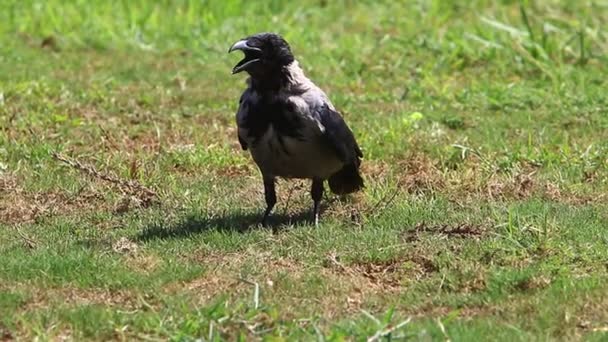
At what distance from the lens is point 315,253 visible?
22.7 feet

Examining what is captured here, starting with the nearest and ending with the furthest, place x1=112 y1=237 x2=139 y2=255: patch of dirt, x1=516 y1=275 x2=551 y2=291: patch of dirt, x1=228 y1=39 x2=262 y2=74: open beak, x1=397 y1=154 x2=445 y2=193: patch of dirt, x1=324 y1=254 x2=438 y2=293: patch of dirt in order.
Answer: x1=516 y1=275 x2=551 y2=291: patch of dirt < x1=324 y1=254 x2=438 y2=293: patch of dirt < x1=112 y1=237 x2=139 y2=255: patch of dirt < x1=228 y1=39 x2=262 y2=74: open beak < x1=397 y1=154 x2=445 y2=193: patch of dirt

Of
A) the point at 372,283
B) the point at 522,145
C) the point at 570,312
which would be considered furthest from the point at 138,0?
the point at 570,312

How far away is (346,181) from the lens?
805 cm

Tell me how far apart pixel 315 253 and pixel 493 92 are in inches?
171

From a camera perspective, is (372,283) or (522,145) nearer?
(372,283)

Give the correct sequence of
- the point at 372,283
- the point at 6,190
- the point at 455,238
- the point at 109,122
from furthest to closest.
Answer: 1. the point at 109,122
2. the point at 6,190
3. the point at 455,238
4. the point at 372,283

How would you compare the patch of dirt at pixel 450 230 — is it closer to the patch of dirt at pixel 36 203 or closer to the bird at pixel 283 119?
the bird at pixel 283 119

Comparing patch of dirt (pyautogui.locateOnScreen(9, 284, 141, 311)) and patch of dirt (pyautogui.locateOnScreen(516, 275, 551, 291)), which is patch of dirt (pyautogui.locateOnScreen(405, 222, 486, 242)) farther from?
patch of dirt (pyautogui.locateOnScreen(9, 284, 141, 311))

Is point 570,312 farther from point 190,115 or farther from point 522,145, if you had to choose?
point 190,115

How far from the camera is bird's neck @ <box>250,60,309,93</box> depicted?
7469mm

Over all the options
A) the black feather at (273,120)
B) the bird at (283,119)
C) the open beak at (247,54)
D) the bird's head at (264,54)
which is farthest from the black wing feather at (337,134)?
the open beak at (247,54)

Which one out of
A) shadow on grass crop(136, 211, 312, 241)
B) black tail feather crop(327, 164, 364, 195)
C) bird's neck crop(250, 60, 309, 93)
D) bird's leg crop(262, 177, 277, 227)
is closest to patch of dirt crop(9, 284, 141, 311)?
shadow on grass crop(136, 211, 312, 241)

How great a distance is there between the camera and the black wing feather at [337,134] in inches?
296

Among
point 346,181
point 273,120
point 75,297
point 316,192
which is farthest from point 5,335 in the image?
point 346,181
